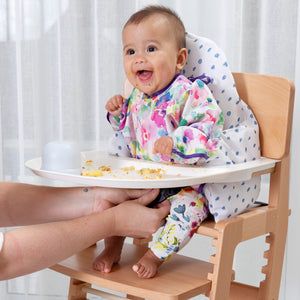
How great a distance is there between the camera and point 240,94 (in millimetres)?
1278

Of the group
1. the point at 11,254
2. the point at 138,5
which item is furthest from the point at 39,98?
the point at 11,254

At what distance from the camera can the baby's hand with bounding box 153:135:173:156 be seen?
1.05 meters

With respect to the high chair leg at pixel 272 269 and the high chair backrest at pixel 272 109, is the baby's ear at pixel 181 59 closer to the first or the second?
the high chair backrest at pixel 272 109

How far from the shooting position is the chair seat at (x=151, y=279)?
1.02 metres

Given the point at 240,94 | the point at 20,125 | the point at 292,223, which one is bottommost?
the point at 292,223

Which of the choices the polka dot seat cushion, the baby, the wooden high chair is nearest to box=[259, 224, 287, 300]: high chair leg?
the wooden high chair

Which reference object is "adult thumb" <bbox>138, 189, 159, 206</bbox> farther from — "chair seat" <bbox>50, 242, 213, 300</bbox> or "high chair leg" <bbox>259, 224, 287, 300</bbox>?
"high chair leg" <bbox>259, 224, 287, 300</bbox>

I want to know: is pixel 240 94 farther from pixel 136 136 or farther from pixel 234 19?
pixel 234 19

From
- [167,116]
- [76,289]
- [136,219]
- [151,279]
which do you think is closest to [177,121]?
[167,116]

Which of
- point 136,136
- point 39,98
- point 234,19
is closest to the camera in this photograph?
point 136,136

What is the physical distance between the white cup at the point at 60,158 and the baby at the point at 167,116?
16 centimetres

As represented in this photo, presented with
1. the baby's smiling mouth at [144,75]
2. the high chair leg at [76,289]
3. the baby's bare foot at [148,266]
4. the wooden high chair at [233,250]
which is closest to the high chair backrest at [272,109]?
the wooden high chair at [233,250]

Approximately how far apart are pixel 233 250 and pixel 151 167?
24cm

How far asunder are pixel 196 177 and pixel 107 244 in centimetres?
31
